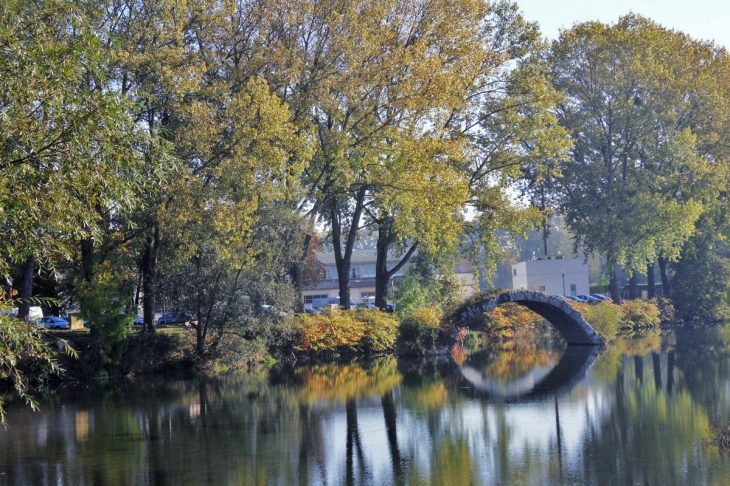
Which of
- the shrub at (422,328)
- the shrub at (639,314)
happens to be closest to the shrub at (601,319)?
the shrub at (422,328)

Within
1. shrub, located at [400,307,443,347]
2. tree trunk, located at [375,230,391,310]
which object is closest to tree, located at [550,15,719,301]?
tree trunk, located at [375,230,391,310]

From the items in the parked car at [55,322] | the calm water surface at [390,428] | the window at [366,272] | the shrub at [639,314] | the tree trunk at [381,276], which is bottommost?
the calm water surface at [390,428]

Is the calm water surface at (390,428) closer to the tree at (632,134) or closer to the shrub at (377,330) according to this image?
the shrub at (377,330)

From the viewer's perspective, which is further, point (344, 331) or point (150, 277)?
point (344, 331)

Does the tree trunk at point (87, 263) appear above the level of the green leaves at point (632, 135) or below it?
below

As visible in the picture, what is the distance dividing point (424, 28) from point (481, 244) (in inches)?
464

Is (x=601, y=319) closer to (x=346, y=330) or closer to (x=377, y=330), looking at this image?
(x=377, y=330)

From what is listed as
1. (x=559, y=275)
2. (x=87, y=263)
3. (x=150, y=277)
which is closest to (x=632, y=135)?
(x=559, y=275)

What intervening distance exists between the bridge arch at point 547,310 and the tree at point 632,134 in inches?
479

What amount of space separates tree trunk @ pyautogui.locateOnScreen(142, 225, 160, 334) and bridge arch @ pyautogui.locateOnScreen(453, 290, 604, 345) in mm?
14982

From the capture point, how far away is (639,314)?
57.9 meters

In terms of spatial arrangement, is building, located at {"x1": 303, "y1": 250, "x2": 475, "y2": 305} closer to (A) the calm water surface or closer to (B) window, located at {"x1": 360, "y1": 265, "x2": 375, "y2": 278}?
(B) window, located at {"x1": 360, "y1": 265, "x2": 375, "y2": 278}

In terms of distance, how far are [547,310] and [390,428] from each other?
2342 centimetres

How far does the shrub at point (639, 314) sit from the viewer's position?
188 feet
